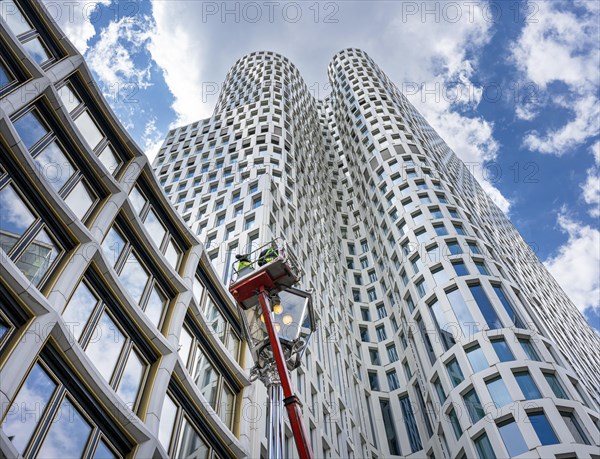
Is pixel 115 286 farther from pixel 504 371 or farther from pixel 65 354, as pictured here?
pixel 504 371

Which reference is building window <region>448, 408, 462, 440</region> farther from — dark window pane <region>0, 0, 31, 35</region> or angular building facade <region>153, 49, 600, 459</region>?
dark window pane <region>0, 0, 31, 35</region>

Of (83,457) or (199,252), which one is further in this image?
(199,252)

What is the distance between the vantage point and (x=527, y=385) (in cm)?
2706

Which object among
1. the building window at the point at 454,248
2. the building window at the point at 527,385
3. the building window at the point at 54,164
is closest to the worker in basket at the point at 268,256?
the building window at the point at 54,164

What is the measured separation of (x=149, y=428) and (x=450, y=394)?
64.5ft

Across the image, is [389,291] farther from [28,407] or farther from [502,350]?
[28,407]

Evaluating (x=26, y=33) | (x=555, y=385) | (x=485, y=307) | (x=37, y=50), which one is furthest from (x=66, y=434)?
(x=485, y=307)

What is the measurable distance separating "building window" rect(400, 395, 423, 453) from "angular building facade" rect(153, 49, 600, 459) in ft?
0.36

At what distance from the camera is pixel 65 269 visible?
1512 centimetres

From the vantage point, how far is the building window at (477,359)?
29031mm

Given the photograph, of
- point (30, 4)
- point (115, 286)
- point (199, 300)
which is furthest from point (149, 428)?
point (30, 4)

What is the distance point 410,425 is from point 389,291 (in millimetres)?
13736

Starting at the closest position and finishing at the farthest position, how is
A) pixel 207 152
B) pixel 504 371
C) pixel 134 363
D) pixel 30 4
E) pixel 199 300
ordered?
pixel 134 363, pixel 30 4, pixel 199 300, pixel 504 371, pixel 207 152

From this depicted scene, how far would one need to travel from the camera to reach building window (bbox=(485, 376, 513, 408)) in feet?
86.8
